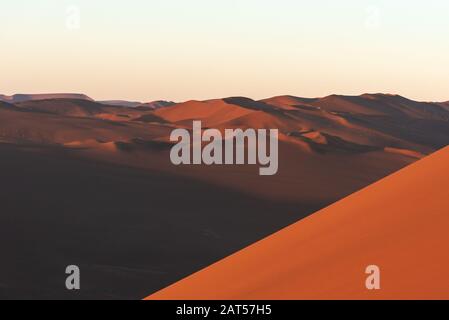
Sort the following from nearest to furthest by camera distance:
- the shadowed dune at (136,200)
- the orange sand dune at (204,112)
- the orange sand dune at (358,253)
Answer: the orange sand dune at (358,253), the shadowed dune at (136,200), the orange sand dune at (204,112)

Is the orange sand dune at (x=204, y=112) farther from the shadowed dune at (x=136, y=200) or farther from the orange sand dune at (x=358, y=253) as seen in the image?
the orange sand dune at (x=358, y=253)

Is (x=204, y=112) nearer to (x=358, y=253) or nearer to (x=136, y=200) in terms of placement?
(x=136, y=200)

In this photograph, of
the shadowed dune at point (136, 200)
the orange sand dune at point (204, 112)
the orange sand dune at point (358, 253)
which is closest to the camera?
the orange sand dune at point (358, 253)

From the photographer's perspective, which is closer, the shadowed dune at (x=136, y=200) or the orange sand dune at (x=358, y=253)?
the orange sand dune at (x=358, y=253)

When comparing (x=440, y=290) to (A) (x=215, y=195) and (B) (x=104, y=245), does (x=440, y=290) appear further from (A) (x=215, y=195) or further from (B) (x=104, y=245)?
(A) (x=215, y=195)

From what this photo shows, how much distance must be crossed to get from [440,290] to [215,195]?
34597mm

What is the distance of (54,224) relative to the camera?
3112 cm

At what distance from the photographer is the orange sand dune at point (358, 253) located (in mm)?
7938

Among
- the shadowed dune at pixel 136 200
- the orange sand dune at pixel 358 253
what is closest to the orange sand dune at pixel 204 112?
the shadowed dune at pixel 136 200

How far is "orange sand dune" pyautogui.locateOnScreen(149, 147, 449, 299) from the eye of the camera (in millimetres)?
7938

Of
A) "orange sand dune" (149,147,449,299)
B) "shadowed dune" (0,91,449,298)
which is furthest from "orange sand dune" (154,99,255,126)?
"orange sand dune" (149,147,449,299)

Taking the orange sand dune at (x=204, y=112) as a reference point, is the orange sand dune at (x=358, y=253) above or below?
below

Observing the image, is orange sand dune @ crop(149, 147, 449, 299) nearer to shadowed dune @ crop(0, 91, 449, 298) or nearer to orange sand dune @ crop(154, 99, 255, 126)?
shadowed dune @ crop(0, 91, 449, 298)
